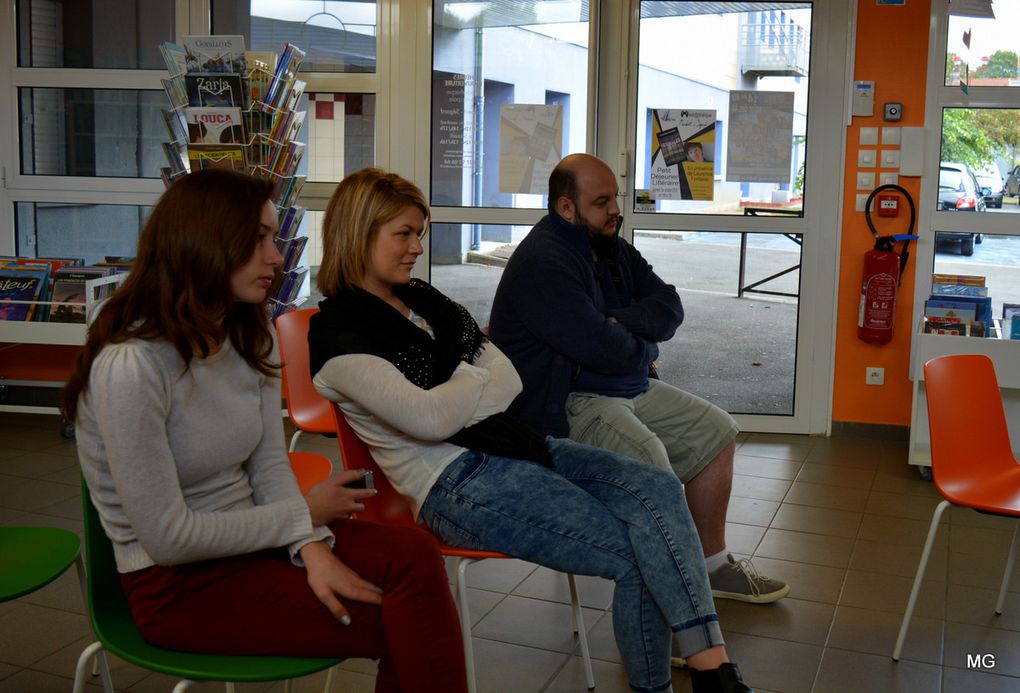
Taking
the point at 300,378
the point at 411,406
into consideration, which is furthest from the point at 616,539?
the point at 300,378

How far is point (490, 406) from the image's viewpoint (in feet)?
7.43

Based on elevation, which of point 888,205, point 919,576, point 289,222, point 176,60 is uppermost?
point 176,60

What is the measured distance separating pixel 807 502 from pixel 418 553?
270 centimetres

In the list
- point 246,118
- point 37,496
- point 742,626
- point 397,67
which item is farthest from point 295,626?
point 397,67

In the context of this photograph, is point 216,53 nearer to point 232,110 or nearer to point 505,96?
point 232,110

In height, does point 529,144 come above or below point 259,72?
below

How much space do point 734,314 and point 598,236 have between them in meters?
2.59


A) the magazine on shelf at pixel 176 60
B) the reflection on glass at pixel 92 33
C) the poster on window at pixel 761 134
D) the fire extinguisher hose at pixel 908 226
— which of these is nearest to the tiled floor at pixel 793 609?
the fire extinguisher hose at pixel 908 226

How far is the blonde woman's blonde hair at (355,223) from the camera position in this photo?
88.6 inches

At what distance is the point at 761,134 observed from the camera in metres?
5.12

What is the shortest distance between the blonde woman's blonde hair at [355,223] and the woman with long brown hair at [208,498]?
17.7 inches

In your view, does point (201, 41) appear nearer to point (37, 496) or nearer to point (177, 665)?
point (37, 496)

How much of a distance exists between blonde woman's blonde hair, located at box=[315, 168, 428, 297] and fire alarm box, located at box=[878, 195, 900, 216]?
11.0 ft

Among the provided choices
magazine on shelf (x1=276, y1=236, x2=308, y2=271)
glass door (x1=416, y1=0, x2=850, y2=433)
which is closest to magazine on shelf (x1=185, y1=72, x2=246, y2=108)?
magazine on shelf (x1=276, y1=236, x2=308, y2=271)
